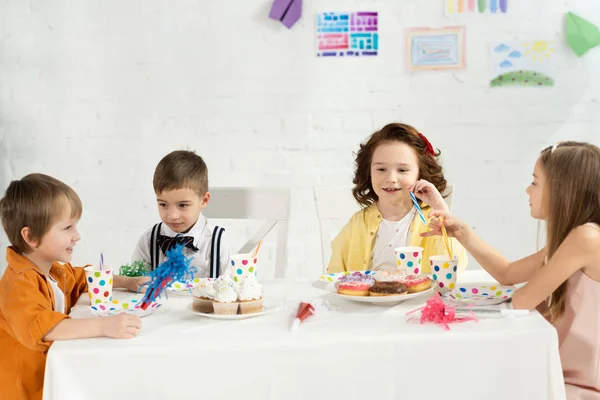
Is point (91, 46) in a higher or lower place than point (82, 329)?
higher

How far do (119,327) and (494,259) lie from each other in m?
0.98

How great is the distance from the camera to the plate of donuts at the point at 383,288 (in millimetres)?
1626


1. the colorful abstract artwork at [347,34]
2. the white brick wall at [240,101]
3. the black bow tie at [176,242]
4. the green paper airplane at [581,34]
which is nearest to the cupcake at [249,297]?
the black bow tie at [176,242]

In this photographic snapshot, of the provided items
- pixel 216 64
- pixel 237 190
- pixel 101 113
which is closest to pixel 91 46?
pixel 101 113

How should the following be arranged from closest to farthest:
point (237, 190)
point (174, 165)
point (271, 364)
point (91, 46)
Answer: point (271, 364) < point (174, 165) < point (237, 190) < point (91, 46)

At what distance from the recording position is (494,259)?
75.1 inches

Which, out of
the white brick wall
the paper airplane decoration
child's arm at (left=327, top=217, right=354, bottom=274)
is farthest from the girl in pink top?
the paper airplane decoration

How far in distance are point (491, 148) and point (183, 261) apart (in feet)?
7.37

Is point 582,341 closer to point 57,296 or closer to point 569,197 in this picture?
point 569,197

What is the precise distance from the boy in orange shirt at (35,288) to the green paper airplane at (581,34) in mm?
2549

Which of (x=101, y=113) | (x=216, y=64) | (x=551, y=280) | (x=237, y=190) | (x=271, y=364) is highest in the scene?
(x=216, y=64)

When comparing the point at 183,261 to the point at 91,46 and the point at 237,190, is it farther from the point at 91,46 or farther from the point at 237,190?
the point at 91,46

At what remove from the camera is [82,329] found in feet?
4.70

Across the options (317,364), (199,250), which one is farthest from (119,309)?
(199,250)
